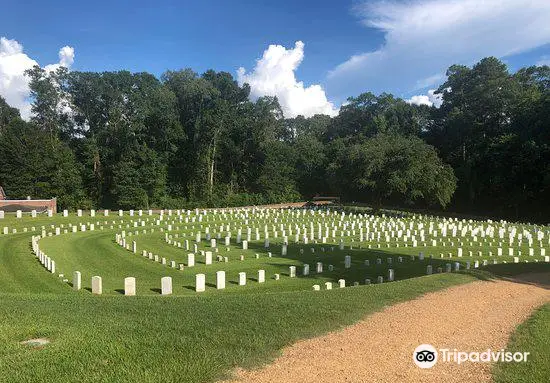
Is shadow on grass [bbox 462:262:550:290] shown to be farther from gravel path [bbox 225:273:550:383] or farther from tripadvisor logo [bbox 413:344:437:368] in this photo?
tripadvisor logo [bbox 413:344:437:368]

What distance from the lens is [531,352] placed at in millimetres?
6414

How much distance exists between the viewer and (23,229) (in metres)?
28.6

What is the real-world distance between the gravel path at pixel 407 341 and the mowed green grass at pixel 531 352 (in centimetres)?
16

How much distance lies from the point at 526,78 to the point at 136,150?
53194 millimetres

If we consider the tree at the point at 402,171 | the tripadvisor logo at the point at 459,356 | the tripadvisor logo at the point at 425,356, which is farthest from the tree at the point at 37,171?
the tripadvisor logo at the point at 459,356

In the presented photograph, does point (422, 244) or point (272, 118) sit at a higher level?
point (272, 118)

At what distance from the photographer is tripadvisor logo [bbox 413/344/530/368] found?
6094 mm

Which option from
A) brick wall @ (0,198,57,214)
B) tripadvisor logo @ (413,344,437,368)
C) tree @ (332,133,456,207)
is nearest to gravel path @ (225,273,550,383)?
tripadvisor logo @ (413,344,437,368)

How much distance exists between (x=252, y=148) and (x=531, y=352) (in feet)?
218

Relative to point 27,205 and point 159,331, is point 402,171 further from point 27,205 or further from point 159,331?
point 159,331

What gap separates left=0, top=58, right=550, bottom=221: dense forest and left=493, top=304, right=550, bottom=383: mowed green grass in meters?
37.6

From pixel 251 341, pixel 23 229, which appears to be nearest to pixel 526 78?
pixel 23 229

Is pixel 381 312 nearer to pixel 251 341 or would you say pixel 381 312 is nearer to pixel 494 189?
pixel 251 341

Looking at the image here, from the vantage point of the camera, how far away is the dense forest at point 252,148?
47.4 m
